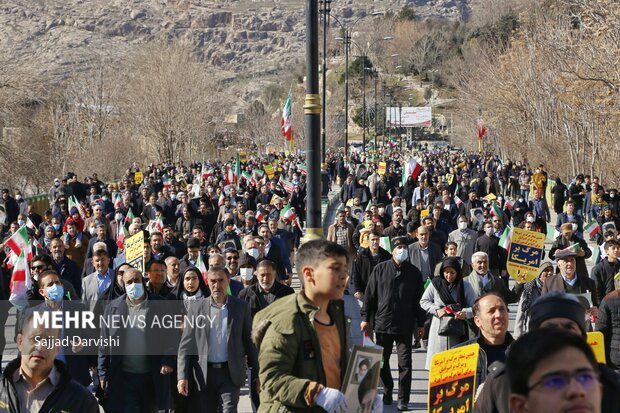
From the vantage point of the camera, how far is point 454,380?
611 centimetres

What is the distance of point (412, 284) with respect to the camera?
1020 centimetres

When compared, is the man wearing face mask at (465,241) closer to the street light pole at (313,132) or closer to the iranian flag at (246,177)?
A: the street light pole at (313,132)

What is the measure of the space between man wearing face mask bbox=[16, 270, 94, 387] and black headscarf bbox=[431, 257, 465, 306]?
3011mm

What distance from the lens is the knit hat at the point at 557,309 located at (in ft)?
12.9

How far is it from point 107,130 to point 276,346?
195 ft

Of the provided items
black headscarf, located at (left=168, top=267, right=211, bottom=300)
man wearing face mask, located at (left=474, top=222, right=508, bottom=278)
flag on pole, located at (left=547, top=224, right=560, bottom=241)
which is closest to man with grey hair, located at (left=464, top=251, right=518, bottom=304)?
black headscarf, located at (left=168, top=267, right=211, bottom=300)

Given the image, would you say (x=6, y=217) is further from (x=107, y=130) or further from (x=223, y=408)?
(x=107, y=130)

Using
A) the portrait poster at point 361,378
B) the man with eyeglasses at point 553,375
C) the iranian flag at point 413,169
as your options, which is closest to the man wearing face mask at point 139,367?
the portrait poster at point 361,378

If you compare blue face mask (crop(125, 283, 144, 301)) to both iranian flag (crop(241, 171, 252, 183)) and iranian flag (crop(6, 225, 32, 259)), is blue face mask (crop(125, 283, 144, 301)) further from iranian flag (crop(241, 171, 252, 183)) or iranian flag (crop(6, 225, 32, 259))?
iranian flag (crop(241, 171, 252, 183))

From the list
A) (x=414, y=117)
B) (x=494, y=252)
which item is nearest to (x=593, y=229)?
(x=494, y=252)

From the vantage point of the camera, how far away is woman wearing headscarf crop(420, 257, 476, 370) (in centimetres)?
904

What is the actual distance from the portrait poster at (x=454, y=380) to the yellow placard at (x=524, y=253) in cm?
728

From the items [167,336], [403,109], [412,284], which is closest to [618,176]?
[412,284]

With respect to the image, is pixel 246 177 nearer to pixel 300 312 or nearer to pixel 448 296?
pixel 448 296
